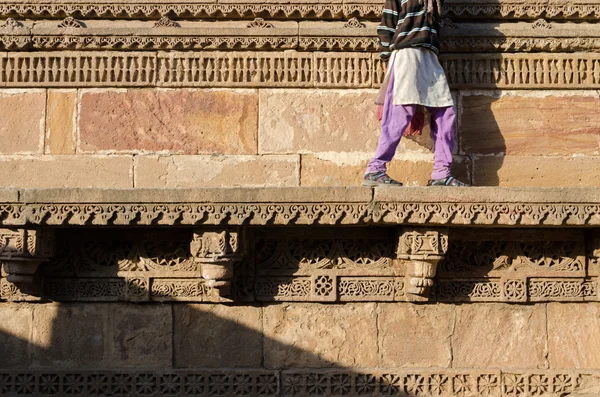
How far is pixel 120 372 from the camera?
5.75 m

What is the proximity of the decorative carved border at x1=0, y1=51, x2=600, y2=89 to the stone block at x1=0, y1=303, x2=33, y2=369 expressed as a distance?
1464 mm

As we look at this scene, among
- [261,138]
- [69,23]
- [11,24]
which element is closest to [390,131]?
[261,138]

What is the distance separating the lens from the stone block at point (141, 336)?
228 inches

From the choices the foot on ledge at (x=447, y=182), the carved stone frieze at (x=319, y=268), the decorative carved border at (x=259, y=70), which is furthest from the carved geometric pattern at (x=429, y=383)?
the decorative carved border at (x=259, y=70)

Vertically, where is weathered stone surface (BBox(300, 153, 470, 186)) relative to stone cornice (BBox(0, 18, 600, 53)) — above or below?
below

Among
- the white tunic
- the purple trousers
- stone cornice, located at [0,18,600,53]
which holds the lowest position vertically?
the purple trousers

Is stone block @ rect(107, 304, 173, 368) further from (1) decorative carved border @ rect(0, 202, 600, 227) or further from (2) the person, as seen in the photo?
(2) the person

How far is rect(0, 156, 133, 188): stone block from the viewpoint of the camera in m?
5.97

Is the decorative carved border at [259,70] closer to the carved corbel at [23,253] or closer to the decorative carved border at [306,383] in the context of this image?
the carved corbel at [23,253]

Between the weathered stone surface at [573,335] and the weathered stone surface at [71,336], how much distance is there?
2769 millimetres

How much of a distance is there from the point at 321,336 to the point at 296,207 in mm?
935

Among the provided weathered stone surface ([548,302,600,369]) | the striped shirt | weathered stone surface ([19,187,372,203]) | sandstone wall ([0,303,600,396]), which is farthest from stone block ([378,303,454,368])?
the striped shirt

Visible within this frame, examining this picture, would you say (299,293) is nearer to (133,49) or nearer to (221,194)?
(221,194)

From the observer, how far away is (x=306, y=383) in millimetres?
5750
